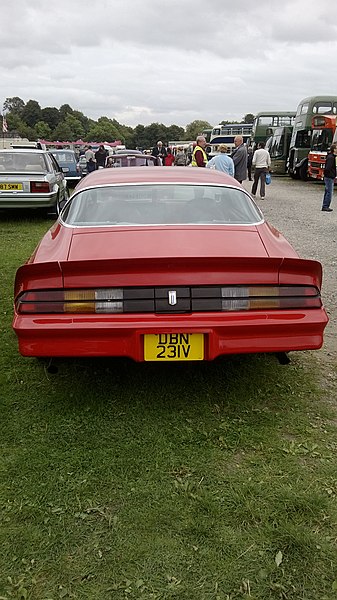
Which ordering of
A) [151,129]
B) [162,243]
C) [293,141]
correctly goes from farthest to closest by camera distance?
[151,129] < [293,141] < [162,243]

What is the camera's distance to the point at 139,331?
2.96 meters

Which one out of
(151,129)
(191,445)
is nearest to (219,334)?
(191,445)

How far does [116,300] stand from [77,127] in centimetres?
13544

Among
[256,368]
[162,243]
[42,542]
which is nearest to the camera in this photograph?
[42,542]

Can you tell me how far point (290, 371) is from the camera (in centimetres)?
400

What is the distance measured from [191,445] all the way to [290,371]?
1255mm

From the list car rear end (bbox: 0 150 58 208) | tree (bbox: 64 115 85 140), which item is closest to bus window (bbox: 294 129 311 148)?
car rear end (bbox: 0 150 58 208)

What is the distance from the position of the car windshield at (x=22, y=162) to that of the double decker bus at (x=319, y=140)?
465 inches

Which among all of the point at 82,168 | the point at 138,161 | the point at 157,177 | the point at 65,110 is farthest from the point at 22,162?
the point at 65,110

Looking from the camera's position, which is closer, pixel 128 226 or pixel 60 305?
pixel 60 305

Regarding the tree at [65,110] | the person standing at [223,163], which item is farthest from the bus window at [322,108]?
the tree at [65,110]

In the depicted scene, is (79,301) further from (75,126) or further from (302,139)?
(75,126)

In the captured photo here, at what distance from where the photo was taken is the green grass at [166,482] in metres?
2.15

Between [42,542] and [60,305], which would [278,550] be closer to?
[42,542]
